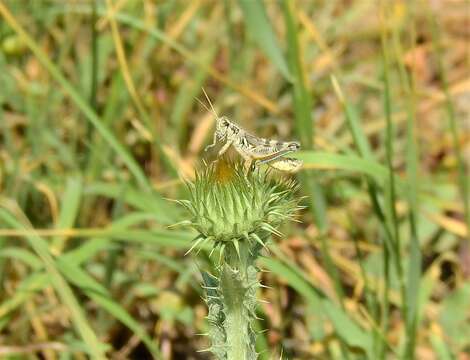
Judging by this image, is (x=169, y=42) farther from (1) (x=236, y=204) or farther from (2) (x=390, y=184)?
(1) (x=236, y=204)

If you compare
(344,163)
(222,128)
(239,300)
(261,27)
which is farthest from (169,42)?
(239,300)

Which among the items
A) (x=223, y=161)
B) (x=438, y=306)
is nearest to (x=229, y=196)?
(x=223, y=161)

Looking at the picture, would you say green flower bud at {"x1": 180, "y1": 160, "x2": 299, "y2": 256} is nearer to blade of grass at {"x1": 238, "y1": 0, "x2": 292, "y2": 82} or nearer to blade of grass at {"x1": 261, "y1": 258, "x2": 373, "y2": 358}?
blade of grass at {"x1": 261, "y1": 258, "x2": 373, "y2": 358}

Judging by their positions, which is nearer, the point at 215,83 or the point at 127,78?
the point at 127,78

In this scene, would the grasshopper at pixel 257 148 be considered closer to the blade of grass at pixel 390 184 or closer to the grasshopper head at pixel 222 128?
the grasshopper head at pixel 222 128

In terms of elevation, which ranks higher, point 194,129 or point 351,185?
point 194,129

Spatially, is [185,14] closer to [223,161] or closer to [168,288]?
[168,288]

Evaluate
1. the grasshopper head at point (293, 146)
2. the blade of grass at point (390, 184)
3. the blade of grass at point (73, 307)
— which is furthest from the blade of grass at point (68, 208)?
the grasshopper head at point (293, 146)
